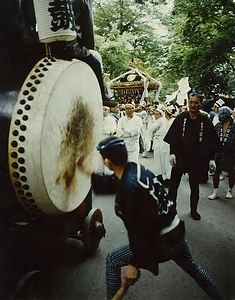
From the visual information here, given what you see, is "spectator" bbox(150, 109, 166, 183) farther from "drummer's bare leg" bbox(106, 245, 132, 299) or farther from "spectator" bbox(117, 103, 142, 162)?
"drummer's bare leg" bbox(106, 245, 132, 299)

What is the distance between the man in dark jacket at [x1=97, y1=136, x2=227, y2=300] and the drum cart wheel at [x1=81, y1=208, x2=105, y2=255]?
3.96 feet

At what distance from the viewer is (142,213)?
1658mm

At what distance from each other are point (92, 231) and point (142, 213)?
5.09ft

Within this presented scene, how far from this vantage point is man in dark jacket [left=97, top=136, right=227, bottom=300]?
5.42 feet

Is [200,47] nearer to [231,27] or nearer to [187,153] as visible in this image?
[231,27]

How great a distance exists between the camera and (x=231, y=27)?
22.6 ft

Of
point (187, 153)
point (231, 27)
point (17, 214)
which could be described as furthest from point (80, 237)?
point (231, 27)

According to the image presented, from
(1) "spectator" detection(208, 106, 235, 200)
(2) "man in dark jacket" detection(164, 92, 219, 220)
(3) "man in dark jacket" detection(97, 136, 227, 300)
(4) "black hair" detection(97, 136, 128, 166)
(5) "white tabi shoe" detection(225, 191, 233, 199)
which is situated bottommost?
(5) "white tabi shoe" detection(225, 191, 233, 199)

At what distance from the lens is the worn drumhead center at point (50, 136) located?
1767 millimetres

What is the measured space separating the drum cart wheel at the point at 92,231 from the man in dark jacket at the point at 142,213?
1.21 metres

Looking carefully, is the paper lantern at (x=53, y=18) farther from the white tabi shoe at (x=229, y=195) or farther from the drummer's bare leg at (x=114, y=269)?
the white tabi shoe at (x=229, y=195)

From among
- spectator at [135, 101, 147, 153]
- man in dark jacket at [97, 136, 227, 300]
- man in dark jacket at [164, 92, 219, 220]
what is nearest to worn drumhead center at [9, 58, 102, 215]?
man in dark jacket at [97, 136, 227, 300]

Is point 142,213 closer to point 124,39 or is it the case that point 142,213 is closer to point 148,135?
point 148,135

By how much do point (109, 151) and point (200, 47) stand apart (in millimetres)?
7204
